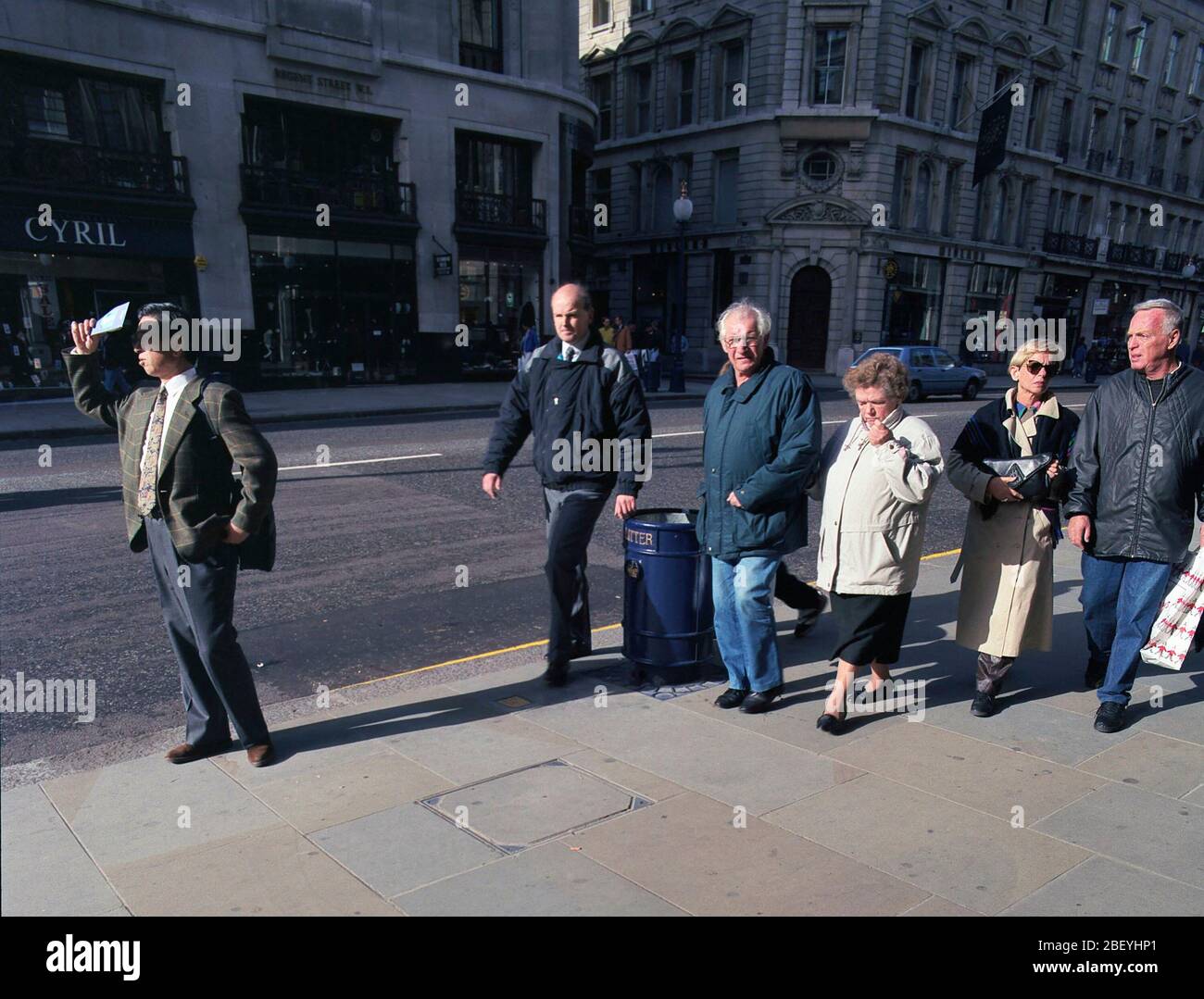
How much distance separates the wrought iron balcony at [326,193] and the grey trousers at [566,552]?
20541 millimetres

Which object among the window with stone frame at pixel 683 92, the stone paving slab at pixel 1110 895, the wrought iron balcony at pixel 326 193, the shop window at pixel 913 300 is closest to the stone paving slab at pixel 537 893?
the stone paving slab at pixel 1110 895

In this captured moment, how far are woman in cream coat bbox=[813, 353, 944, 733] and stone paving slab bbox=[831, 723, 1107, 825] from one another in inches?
11.0

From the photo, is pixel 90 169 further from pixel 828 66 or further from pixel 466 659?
pixel 828 66

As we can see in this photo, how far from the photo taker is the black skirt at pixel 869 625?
4062mm

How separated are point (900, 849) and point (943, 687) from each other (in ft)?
5.90

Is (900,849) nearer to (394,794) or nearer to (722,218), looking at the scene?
(394,794)

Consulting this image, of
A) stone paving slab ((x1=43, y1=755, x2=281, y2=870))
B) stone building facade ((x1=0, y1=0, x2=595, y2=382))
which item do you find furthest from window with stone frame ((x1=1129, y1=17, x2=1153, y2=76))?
stone paving slab ((x1=43, y1=755, x2=281, y2=870))

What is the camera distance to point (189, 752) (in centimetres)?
379

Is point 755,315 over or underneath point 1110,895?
over

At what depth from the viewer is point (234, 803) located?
11.2 feet

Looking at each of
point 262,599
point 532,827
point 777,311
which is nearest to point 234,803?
point 532,827

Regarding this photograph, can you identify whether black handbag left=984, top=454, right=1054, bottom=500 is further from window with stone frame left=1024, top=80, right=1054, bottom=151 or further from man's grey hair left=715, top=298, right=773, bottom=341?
window with stone frame left=1024, top=80, right=1054, bottom=151

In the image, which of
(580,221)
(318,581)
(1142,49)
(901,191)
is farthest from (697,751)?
(1142,49)

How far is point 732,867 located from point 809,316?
3283 centimetres
